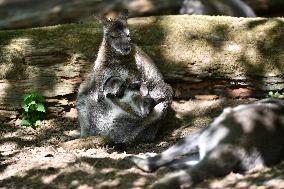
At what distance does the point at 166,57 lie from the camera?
7.94 m

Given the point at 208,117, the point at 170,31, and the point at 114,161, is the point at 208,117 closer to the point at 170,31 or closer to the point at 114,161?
the point at 170,31

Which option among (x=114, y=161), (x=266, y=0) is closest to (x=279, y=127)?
(x=114, y=161)

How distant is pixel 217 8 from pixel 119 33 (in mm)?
4089

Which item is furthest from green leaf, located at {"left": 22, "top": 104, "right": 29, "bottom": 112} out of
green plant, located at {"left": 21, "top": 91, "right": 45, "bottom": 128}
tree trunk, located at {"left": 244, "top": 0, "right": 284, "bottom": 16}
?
tree trunk, located at {"left": 244, "top": 0, "right": 284, "bottom": 16}

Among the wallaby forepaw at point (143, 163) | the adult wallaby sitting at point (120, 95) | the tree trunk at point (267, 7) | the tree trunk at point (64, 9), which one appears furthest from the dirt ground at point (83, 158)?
the tree trunk at point (267, 7)

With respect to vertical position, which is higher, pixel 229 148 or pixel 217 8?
pixel 217 8

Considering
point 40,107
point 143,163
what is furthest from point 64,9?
point 143,163

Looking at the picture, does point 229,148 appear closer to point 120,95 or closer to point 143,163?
point 143,163

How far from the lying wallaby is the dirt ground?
0.09m

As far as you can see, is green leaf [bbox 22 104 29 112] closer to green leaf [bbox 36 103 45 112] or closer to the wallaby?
green leaf [bbox 36 103 45 112]

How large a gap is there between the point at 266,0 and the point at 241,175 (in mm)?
5993

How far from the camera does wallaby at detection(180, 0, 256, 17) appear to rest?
10.3 metres

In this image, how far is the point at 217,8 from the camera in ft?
34.3

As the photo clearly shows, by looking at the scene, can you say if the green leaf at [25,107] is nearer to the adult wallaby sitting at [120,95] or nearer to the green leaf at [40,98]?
the green leaf at [40,98]
